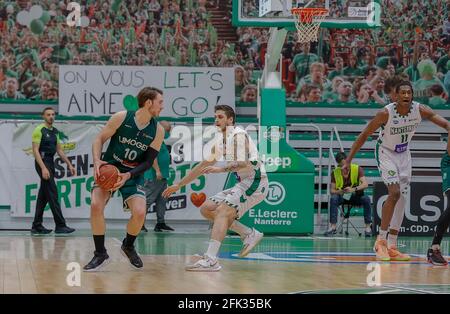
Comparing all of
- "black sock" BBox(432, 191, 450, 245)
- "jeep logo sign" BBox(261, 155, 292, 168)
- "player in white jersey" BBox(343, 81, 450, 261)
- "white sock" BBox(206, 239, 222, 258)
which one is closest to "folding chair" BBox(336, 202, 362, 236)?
"jeep logo sign" BBox(261, 155, 292, 168)

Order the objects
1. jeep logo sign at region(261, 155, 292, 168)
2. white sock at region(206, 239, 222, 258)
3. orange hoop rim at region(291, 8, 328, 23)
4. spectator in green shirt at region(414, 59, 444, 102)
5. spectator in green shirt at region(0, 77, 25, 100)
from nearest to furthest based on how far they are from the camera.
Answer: white sock at region(206, 239, 222, 258) → orange hoop rim at region(291, 8, 328, 23) → jeep logo sign at region(261, 155, 292, 168) → spectator in green shirt at region(0, 77, 25, 100) → spectator in green shirt at region(414, 59, 444, 102)

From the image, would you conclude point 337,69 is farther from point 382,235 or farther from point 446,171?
point 446,171

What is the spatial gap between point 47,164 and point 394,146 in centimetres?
752

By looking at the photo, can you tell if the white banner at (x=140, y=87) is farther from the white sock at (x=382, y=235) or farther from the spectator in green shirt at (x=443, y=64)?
the white sock at (x=382, y=235)

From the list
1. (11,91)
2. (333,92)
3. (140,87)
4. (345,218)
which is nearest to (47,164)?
(140,87)

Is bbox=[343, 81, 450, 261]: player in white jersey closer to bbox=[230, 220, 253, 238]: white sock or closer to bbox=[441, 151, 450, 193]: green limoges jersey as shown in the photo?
bbox=[441, 151, 450, 193]: green limoges jersey

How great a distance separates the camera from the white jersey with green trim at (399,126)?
11492 millimetres

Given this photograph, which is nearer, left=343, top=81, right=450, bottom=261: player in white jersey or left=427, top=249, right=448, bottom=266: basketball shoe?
left=427, top=249, right=448, bottom=266: basketball shoe

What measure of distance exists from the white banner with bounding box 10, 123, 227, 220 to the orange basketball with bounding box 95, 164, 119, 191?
8736 mm

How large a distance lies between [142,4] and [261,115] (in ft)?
22.1

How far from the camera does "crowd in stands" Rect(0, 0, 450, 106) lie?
22281mm

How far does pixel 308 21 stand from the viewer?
A: 16.1 meters

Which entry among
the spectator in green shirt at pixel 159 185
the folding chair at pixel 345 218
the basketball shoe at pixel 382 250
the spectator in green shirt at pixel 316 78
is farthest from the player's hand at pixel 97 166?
the spectator in green shirt at pixel 316 78
